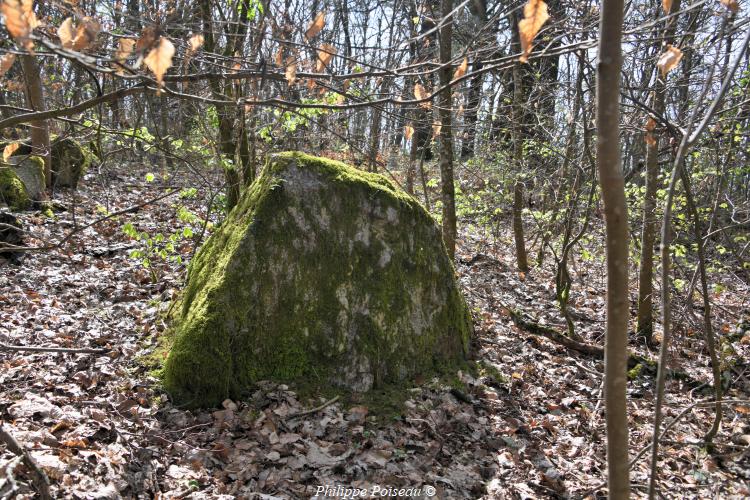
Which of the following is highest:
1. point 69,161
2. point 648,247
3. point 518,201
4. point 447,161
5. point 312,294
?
point 69,161

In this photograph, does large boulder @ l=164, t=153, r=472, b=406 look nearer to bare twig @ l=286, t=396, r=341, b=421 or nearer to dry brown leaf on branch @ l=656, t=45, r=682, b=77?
bare twig @ l=286, t=396, r=341, b=421

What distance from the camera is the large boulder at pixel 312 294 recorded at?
13.0 ft

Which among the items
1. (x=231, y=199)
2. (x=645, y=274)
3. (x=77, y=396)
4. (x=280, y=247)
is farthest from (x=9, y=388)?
(x=645, y=274)

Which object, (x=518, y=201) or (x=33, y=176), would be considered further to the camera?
(x=518, y=201)

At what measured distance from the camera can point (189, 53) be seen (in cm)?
255

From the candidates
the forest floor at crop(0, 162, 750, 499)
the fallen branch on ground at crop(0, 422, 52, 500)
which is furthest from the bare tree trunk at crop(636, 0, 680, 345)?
the fallen branch on ground at crop(0, 422, 52, 500)

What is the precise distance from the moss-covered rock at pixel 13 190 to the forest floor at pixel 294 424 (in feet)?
6.35

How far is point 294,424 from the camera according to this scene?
12.3 ft

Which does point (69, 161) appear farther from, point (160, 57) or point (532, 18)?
point (532, 18)

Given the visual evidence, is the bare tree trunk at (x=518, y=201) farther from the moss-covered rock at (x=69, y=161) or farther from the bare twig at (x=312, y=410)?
the moss-covered rock at (x=69, y=161)

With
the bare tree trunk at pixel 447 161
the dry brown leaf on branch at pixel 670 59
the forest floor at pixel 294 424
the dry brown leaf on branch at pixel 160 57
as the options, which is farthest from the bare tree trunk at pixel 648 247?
the dry brown leaf on branch at pixel 160 57

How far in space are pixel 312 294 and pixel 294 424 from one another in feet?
3.54

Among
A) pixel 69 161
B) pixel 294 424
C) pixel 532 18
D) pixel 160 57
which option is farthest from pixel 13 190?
pixel 532 18

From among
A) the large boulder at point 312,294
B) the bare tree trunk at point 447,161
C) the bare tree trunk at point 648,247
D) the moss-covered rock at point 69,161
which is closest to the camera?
the large boulder at point 312,294
